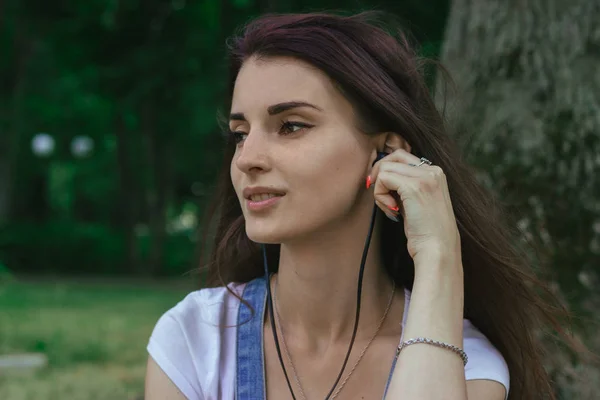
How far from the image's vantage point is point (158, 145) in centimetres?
2069

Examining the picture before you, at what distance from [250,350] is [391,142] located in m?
0.87

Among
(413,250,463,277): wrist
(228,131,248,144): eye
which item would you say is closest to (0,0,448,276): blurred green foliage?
(228,131,248,144): eye

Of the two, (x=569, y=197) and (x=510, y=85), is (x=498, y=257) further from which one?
(x=510, y=85)

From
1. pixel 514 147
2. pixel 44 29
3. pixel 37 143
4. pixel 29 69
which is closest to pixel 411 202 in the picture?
pixel 514 147

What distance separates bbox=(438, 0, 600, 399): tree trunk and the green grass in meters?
2.95

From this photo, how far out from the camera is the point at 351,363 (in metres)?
2.73

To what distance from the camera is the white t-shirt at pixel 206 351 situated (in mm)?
2580

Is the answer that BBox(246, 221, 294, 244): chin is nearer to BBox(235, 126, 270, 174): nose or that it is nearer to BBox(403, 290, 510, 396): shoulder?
BBox(235, 126, 270, 174): nose

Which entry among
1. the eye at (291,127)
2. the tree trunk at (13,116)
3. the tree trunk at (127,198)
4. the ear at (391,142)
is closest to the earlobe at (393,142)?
the ear at (391,142)

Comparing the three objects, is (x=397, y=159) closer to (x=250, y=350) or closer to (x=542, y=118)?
(x=250, y=350)

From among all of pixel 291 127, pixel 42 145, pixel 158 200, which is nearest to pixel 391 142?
pixel 291 127

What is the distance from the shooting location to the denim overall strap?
262 cm

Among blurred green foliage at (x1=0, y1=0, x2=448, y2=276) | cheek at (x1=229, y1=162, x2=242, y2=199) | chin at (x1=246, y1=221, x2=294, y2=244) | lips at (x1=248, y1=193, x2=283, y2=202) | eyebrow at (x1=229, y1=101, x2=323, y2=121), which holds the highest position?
blurred green foliage at (x1=0, y1=0, x2=448, y2=276)

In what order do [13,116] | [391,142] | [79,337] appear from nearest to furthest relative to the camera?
1. [391,142]
2. [79,337]
3. [13,116]
